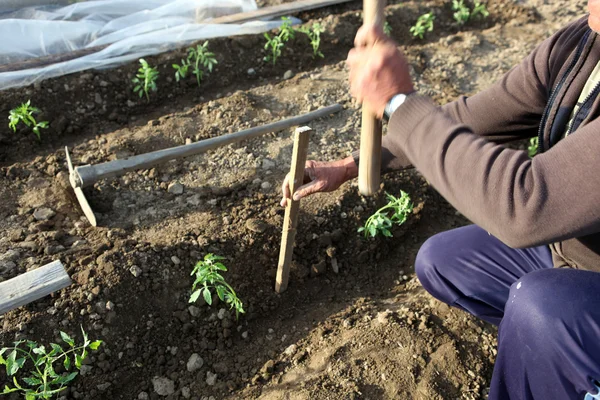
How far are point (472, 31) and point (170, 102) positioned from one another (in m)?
2.45

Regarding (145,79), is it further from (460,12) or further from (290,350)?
(460,12)

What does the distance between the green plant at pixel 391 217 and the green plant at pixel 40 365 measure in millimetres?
1235

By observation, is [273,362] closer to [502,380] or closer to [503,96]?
[502,380]

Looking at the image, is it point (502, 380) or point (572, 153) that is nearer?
point (572, 153)

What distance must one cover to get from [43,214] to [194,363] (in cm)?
103

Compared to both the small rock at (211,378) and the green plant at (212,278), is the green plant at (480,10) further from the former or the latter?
the small rock at (211,378)

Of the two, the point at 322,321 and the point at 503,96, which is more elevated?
the point at 503,96

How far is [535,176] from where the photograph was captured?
1.27m

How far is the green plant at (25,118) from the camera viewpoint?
2.73 m

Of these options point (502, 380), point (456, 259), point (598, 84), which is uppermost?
point (598, 84)

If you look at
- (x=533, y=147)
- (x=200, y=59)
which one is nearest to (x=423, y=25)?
(x=533, y=147)

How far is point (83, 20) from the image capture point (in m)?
3.44

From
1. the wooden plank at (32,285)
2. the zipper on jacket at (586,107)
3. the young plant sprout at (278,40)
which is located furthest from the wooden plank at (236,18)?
the zipper on jacket at (586,107)

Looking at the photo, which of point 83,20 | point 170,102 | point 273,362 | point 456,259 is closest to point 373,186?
point 456,259
